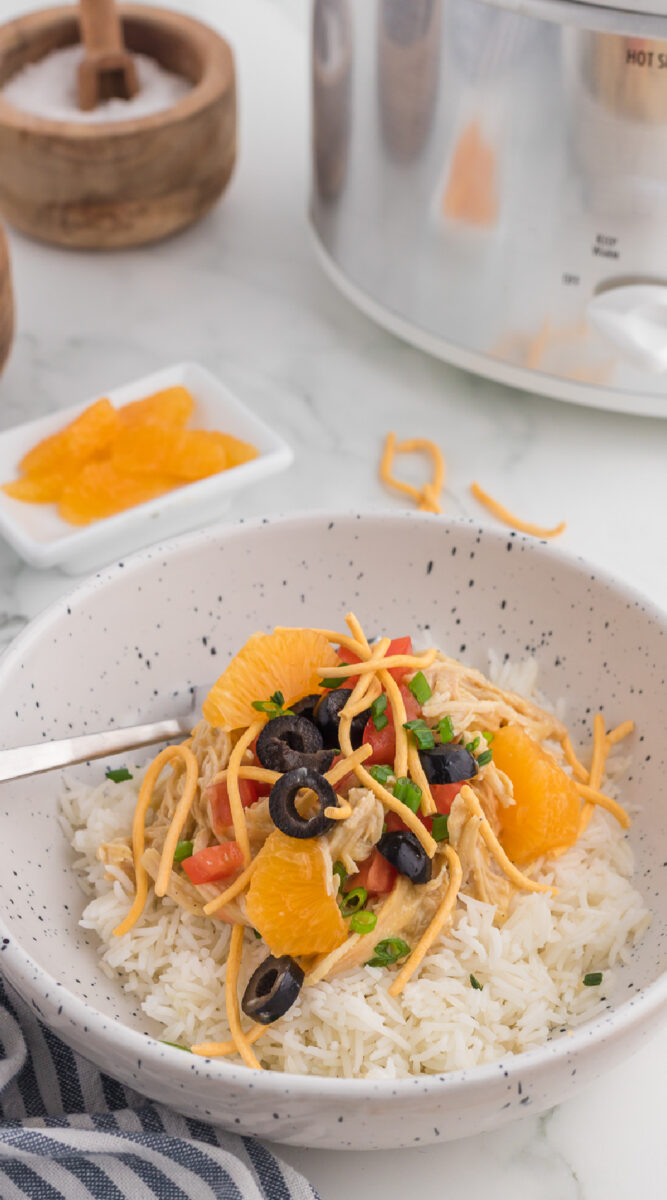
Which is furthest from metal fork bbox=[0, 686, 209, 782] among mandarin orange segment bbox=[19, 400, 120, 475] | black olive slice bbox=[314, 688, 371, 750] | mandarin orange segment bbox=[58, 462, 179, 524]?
mandarin orange segment bbox=[19, 400, 120, 475]

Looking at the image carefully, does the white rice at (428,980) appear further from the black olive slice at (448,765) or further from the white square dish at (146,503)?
the white square dish at (146,503)

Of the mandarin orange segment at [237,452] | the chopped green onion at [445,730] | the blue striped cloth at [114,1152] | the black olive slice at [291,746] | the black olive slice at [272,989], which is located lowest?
the blue striped cloth at [114,1152]

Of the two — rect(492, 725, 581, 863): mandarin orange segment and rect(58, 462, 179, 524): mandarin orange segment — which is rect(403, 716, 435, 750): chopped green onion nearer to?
rect(492, 725, 581, 863): mandarin orange segment

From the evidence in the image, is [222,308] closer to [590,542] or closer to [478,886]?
[590,542]

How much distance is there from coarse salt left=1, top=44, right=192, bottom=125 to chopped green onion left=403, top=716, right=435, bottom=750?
147cm

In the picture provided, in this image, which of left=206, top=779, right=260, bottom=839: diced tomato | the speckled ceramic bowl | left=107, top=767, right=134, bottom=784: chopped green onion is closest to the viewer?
the speckled ceramic bowl

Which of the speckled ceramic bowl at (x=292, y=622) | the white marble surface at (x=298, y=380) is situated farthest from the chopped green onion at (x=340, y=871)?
the white marble surface at (x=298, y=380)

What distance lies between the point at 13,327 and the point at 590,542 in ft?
3.32

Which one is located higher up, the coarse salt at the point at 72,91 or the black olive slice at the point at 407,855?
the coarse salt at the point at 72,91

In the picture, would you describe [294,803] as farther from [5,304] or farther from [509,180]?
[5,304]

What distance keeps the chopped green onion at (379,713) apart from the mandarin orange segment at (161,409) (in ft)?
2.71

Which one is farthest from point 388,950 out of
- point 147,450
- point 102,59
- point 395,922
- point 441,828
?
point 102,59

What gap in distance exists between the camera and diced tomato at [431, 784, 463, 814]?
1174 mm

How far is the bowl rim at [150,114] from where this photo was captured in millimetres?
2105
